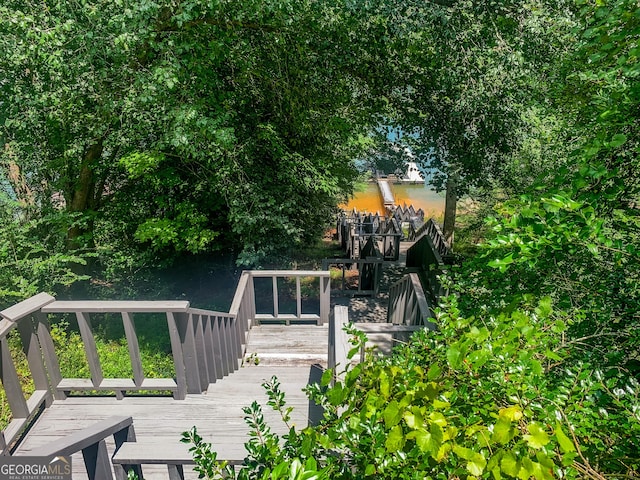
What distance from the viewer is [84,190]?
24.3 feet

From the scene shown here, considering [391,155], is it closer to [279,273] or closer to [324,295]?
[324,295]

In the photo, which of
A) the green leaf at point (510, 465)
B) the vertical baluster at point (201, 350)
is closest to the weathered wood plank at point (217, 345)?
the vertical baluster at point (201, 350)

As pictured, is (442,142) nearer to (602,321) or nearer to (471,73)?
(471,73)

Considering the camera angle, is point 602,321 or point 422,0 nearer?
point 602,321

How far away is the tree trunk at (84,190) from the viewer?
7107 mm

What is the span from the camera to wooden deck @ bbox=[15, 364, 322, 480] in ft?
A: 9.25

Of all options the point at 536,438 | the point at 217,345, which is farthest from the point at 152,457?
the point at 217,345

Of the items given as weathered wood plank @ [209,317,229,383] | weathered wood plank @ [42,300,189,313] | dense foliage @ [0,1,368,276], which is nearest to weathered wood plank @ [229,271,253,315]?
weathered wood plank @ [209,317,229,383]

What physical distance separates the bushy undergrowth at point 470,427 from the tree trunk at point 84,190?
6.85 m

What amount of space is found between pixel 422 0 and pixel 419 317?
11.8 feet

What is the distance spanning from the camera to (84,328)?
3025 millimetres

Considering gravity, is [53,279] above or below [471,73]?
below

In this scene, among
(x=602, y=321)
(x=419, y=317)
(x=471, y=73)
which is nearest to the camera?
(x=602, y=321)

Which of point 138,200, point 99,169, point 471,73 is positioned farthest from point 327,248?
point 471,73
